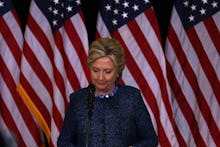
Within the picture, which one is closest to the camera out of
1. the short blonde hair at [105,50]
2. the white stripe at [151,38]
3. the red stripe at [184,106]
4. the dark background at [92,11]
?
the short blonde hair at [105,50]

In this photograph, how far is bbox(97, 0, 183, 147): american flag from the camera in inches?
125

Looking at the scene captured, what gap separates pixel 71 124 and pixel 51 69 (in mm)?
1654

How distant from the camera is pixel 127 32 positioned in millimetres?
3191

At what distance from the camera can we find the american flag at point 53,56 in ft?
10.4

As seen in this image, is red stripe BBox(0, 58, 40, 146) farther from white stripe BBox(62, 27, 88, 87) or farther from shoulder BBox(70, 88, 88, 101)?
shoulder BBox(70, 88, 88, 101)

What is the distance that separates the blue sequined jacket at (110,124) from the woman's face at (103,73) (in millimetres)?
92

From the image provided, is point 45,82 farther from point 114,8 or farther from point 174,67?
point 174,67

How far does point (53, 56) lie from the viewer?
323cm

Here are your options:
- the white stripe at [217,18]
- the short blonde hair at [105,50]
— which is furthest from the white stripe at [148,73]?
the short blonde hair at [105,50]

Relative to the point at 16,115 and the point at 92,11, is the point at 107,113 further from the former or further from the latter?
the point at 92,11

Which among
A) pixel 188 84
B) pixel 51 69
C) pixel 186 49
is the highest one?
pixel 51 69

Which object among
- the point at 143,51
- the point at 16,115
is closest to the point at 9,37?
the point at 16,115

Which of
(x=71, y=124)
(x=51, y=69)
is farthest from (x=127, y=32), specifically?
(x=71, y=124)

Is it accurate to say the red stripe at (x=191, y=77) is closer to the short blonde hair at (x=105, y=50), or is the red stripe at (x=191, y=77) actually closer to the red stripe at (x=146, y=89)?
the red stripe at (x=146, y=89)
